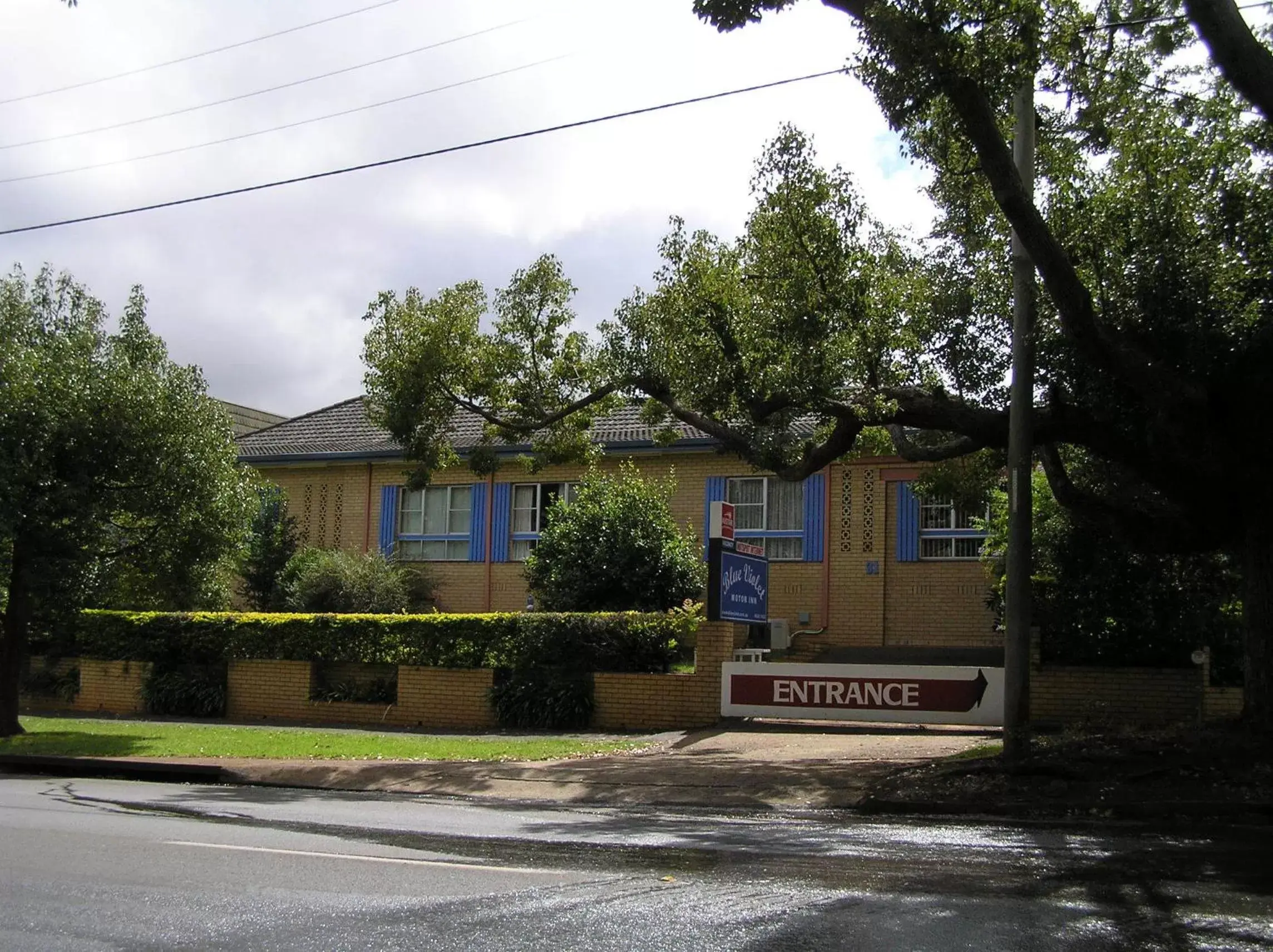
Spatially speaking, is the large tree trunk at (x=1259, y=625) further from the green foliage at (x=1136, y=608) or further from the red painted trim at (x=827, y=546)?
the red painted trim at (x=827, y=546)

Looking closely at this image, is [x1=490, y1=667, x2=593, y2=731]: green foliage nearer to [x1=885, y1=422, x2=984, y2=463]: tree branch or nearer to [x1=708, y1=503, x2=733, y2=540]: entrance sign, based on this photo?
[x1=708, y1=503, x2=733, y2=540]: entrance sign

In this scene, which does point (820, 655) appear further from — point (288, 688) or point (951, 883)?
point (951, 883)

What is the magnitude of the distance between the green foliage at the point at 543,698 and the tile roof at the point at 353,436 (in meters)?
7.49

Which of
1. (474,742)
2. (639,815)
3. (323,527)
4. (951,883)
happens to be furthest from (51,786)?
(323,527)

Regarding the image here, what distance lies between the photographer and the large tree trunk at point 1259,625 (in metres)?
11.7

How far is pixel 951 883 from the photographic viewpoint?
7344mm

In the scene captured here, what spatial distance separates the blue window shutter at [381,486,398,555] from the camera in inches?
1144

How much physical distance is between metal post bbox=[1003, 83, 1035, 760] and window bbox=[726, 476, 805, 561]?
12613 millimetres

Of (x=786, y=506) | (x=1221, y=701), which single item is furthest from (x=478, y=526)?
(x=1221, y=701)

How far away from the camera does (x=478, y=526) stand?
1109 inches

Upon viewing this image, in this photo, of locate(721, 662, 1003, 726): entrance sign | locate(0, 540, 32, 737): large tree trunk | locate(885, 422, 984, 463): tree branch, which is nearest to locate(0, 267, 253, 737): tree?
locate(0, 540, 32, 737): large tree trunk

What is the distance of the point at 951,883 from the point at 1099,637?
9970mm

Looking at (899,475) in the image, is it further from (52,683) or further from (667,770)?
(52,683)

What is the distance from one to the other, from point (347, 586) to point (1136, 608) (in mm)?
15542
